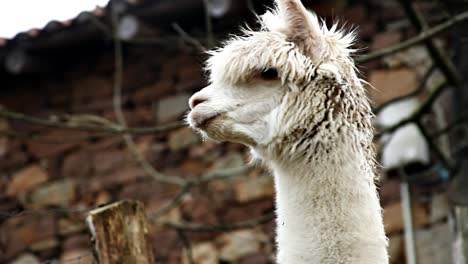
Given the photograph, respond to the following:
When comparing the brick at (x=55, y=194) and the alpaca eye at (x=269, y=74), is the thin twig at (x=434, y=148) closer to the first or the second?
the alpaca eye at (x=269, y=74)

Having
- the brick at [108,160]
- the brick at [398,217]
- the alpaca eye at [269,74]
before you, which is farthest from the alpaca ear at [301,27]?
the brick at [108,160]

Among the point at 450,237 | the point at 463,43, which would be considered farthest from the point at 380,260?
the point at 463,43

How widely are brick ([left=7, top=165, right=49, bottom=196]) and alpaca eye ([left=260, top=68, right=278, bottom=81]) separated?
5.29 metres

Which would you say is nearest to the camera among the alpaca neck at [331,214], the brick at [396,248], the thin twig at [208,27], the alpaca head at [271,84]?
the alpaca neck at [331,214]

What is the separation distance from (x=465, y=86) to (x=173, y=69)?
2.57m

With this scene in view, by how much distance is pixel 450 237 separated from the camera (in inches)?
252

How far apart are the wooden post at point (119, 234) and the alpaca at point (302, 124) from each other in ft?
1.26

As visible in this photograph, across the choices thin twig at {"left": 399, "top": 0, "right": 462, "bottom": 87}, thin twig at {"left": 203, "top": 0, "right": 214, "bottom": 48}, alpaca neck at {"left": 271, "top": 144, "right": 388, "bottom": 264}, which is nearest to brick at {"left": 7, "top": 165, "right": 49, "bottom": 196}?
thin twig at {"left": 203, "top": 0, "right": 214, "bottom": 48}

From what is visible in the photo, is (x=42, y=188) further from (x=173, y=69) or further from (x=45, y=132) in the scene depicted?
(x=173, y=69)

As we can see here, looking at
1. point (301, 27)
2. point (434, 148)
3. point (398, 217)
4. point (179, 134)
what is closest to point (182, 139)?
point (179, 134)

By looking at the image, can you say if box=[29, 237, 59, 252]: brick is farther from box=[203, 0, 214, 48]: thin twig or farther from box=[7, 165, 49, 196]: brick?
box=[203, 0, 214, 48]: thin twig

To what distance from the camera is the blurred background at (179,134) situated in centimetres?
643

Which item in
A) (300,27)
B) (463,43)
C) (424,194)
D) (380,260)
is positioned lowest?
(380,260)

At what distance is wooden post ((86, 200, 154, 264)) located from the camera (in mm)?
3074
